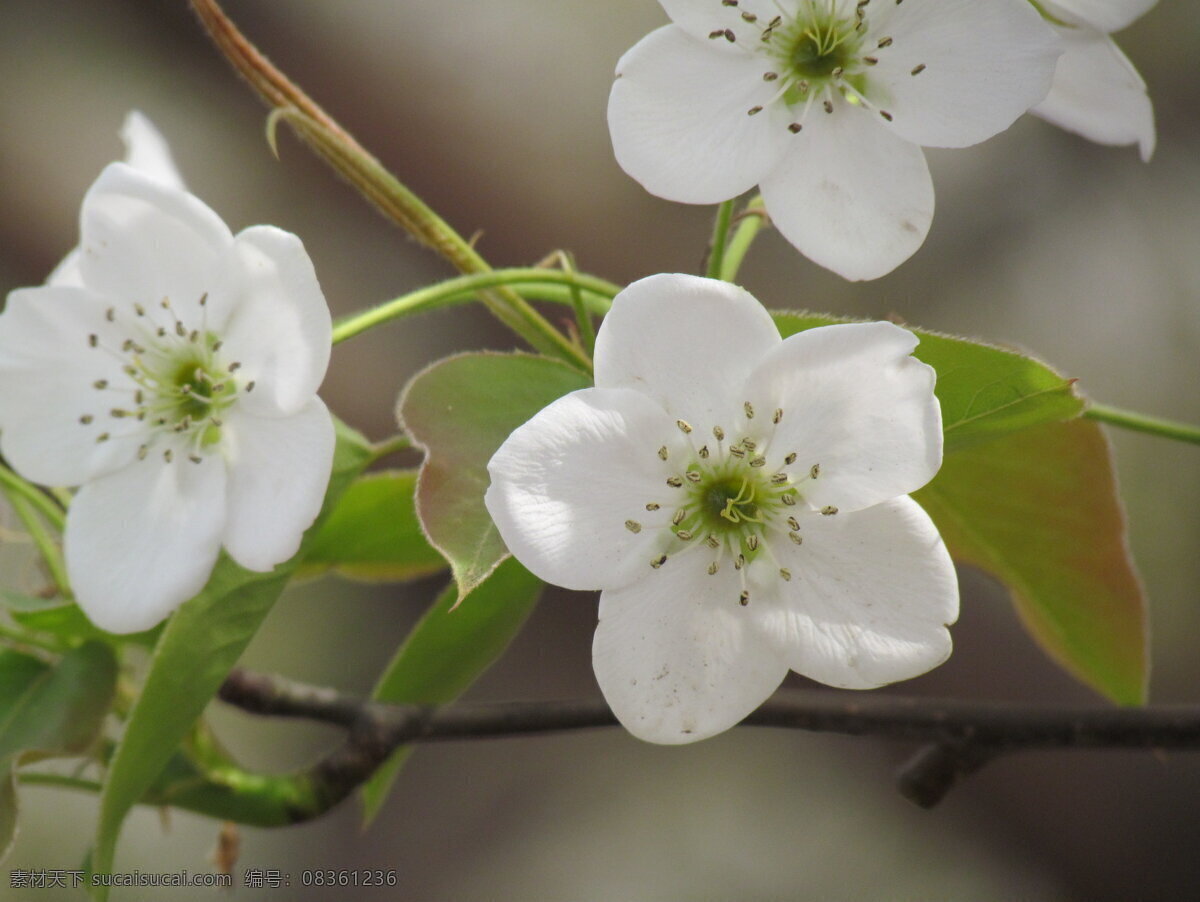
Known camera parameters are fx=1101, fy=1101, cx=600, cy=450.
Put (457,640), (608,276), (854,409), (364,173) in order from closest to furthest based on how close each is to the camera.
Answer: (854,409) → (364,173) → (457,640) → (608,276)

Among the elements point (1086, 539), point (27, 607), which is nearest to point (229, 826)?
point (27, 607)

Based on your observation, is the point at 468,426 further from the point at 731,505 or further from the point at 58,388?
the point at 58,388

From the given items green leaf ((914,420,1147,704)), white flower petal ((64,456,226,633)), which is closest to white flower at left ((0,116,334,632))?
white flower petal ((64,456,226,633))

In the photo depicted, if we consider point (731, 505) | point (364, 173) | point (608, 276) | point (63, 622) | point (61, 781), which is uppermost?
point (364, 173)

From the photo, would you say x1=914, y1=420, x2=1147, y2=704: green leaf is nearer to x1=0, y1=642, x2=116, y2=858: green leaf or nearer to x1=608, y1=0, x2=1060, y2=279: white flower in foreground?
x1=608, y1=0, x2=1060, y2=279: white flower in foreground

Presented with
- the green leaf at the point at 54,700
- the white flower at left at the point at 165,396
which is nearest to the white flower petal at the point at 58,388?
the white flower at left at the point at 165,396

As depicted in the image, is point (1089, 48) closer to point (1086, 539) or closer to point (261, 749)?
point (1086, 539)

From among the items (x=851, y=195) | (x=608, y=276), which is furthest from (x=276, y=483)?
(x=608, y=276)
